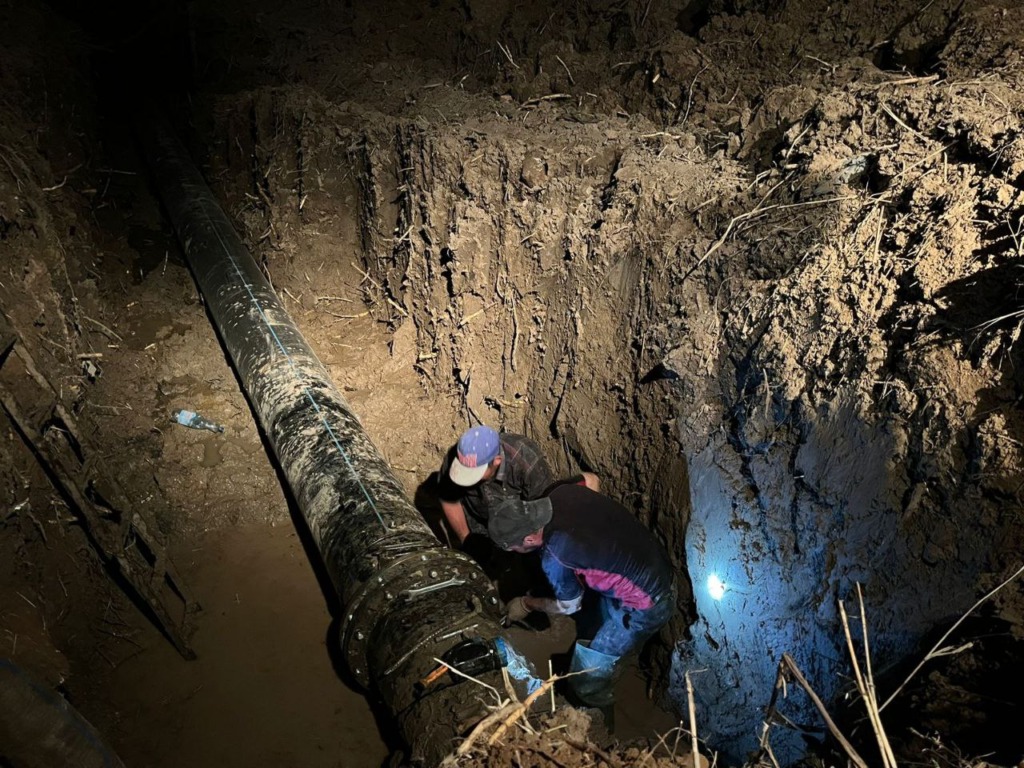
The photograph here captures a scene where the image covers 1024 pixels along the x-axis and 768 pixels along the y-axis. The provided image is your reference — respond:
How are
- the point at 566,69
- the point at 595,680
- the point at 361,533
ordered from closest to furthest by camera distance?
the point at 361,533 → the point at 595,680 → the point at 566,69

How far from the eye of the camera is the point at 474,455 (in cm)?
339

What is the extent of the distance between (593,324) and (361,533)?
77.6 inches

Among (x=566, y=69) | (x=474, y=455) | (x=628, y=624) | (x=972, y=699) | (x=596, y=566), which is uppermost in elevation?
(x=566, y=69)

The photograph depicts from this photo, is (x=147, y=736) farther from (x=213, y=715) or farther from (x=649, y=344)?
(x=649, y=344)

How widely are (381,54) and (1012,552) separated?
6.18 m

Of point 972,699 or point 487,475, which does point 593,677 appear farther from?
point 972,699

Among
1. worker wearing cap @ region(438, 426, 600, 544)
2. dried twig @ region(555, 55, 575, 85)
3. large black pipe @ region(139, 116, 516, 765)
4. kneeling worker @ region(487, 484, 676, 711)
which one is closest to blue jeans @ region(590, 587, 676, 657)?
kneeling worker @ region(487, 484, 676, 711)

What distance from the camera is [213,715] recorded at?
336cm

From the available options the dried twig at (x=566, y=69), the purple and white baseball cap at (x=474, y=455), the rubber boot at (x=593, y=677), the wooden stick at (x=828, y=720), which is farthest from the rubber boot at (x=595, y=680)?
the dried twig at (x=566, y=69)

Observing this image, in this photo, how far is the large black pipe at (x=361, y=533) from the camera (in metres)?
2.46

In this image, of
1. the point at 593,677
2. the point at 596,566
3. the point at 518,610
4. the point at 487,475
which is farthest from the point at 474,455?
the point at 593,677

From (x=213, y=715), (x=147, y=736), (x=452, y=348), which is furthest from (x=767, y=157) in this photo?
(x=147, y=736)

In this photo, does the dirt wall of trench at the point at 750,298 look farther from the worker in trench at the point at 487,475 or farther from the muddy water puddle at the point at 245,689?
the muddy water puddle at the point at 245,689

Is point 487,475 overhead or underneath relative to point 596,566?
overhead
